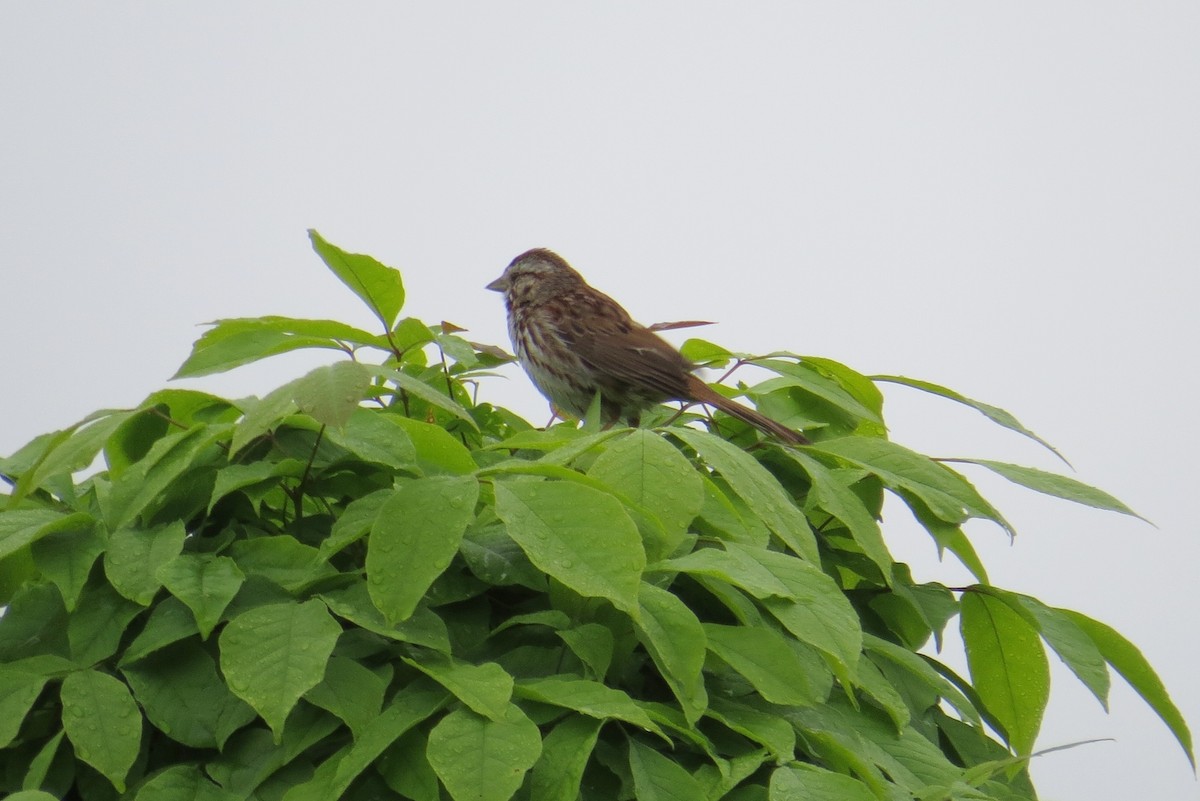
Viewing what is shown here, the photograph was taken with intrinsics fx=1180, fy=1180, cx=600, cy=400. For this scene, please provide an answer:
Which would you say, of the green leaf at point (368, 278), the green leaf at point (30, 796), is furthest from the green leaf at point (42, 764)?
the green leaf at point (368, 278)

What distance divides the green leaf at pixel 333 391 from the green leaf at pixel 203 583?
0.22 metres

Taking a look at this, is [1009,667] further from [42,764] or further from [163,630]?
[42,764]

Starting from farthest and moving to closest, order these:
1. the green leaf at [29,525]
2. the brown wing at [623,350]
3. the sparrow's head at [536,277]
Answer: the sparrow's head at [536,277] → the brown wing at [623,350] → the green leaf at [29,525]

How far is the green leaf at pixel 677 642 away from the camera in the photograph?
1172 mm

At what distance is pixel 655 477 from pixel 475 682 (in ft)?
0.95

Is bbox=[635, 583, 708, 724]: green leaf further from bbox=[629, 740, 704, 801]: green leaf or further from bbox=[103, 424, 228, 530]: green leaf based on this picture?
bbox=[103, 424, 228, 530]: green leaf

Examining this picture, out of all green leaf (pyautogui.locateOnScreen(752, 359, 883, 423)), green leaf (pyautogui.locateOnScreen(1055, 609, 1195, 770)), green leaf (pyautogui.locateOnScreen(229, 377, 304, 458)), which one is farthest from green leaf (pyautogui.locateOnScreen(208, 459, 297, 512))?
green leaf (pyautogui.locateOnScreen(1055, 609, 1195, 770))

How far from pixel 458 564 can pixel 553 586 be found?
0.12 m

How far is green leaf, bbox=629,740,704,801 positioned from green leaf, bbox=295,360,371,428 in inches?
17.5

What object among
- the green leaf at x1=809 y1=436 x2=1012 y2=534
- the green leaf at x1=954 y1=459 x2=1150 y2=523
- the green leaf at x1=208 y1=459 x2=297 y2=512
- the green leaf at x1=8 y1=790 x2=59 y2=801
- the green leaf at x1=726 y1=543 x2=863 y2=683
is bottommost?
the green leaf at x1=8 y1=790 x2=59 y2=801

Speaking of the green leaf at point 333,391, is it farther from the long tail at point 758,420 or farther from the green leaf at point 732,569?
the long tail at point 758,420

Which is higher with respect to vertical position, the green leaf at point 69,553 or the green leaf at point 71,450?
the green leaf at point 71,450

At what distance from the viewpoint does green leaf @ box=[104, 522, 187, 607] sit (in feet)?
4.16

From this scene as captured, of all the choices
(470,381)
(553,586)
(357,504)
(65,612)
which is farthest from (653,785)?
(470,381)
